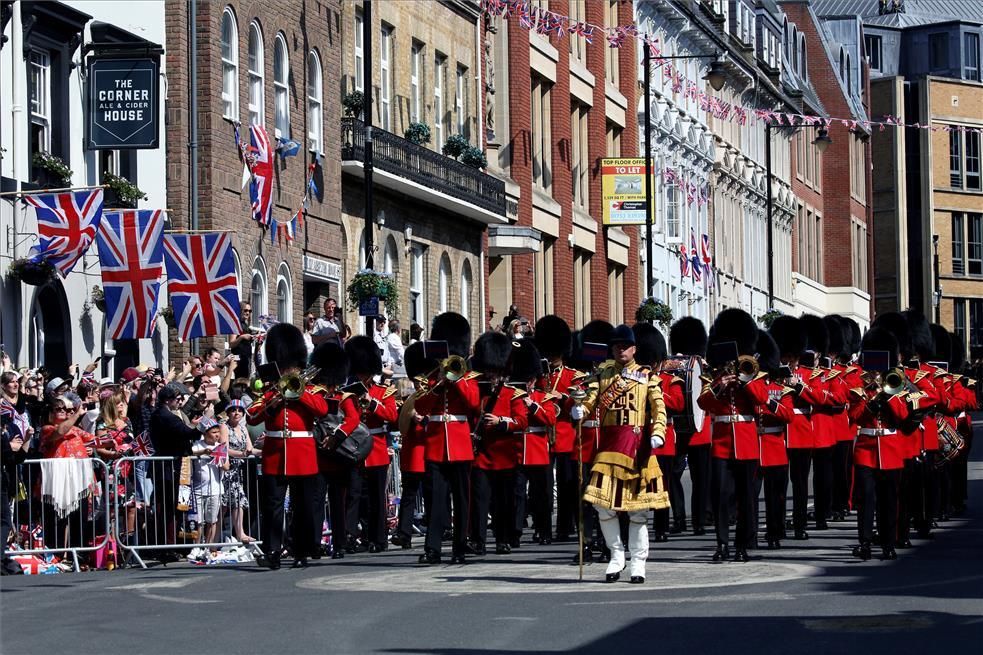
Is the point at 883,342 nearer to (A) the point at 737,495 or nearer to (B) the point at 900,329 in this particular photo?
(B) the point at 900,329

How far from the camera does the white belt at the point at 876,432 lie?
18.0 metres

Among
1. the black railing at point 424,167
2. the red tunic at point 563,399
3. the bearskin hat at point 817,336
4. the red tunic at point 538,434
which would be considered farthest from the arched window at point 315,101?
the red tunic at point 538,434

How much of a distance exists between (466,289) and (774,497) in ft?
81.2

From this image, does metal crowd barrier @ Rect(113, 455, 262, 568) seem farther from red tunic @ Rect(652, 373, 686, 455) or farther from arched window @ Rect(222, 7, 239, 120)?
arched window @ Rect(222, 7, 239, 120)

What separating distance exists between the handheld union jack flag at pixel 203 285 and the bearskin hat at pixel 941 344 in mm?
7321

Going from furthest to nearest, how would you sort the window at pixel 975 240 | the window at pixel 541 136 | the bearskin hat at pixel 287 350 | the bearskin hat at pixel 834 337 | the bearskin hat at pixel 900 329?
the window at pixel 975 240 → the window at pixel 541 136 → the bearskin hat at pixel 834 337 → the bearskin hat at pixel 900 329 → the bearskin hat at pixel 287 350

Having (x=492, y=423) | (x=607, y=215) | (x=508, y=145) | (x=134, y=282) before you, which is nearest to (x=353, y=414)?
(x=492, y=423)

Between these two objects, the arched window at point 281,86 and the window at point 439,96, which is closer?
the arched window at point 281,86

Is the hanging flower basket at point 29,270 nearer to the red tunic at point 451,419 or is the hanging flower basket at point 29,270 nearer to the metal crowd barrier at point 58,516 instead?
the metal crowd barrier at point 58,516

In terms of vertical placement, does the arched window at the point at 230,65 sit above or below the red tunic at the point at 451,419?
above

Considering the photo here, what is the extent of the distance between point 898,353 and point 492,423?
3.67 m

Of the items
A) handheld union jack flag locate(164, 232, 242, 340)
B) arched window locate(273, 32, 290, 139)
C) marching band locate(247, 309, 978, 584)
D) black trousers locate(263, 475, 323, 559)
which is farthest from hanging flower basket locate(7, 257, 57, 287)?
arched window locate(273, 32, 290, 139)

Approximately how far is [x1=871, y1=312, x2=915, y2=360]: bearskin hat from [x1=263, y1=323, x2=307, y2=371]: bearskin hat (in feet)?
17.1

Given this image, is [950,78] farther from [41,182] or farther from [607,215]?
[41,182]
